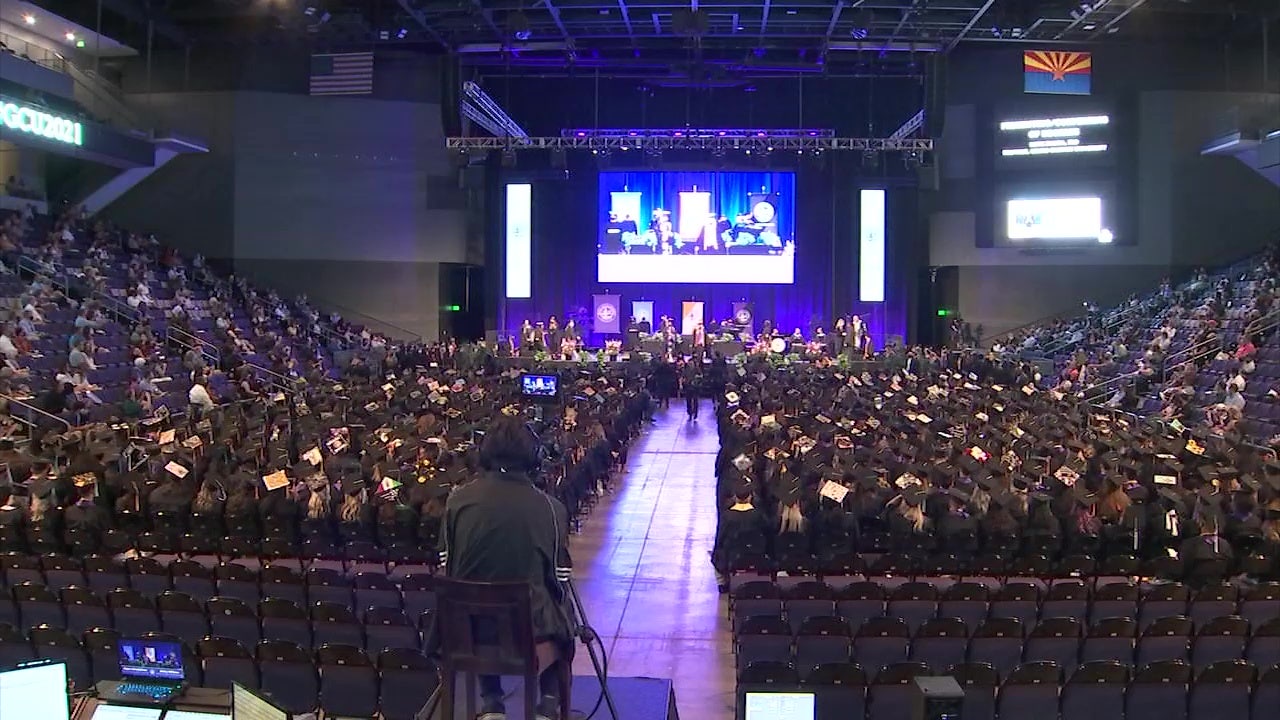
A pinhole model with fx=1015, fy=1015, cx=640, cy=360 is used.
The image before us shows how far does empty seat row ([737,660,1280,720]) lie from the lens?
710 cm

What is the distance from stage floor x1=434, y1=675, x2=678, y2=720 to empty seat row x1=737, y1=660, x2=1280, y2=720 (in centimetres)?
148

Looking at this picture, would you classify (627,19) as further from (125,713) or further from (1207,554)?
(125,713)

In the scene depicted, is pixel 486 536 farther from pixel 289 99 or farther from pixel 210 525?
pixel 289 99

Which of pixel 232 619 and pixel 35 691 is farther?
pixel 232 619

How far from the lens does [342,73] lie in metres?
28.1

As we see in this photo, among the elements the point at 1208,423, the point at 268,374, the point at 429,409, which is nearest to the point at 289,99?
the point at 268,374

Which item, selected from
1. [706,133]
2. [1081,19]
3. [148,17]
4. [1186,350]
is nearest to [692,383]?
[706,133]

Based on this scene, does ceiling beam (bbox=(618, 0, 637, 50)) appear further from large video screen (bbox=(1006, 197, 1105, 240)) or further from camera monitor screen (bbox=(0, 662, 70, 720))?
camera monitor screen (bbox=(0, 662, 70, 720))

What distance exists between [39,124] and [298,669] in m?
22.9

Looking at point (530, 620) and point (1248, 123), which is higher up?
point (1248, 123)

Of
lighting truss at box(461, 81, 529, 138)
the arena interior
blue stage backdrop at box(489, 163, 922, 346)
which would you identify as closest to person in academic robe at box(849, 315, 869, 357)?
the arena interior

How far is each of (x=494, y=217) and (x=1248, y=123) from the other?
919 inches

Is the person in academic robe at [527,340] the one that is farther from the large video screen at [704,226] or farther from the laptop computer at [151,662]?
the laptop computer at [151,662]

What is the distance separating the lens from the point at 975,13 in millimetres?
26000
